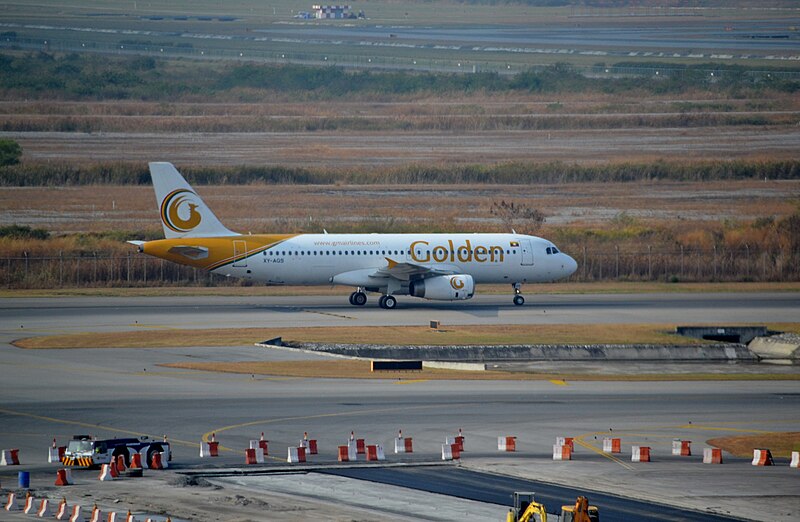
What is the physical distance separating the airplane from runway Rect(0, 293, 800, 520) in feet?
28.1

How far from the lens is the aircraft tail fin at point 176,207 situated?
216ft

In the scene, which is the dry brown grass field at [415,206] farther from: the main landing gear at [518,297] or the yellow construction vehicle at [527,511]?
the yellow construction vehicle at [527,511]

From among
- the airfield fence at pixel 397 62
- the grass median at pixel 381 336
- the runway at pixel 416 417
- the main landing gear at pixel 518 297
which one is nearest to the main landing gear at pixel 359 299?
the main landing gear at pixel 518 297

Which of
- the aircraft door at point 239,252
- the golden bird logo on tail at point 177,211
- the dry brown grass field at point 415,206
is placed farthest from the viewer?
the dry brown grass field at point 415,206

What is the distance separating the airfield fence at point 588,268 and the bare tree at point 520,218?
7087mm

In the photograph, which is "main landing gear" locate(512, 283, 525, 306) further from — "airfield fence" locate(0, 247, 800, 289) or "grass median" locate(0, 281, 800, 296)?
"airfield fence" locate(0, 247, 800, 289)

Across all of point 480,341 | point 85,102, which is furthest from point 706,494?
point 85,102

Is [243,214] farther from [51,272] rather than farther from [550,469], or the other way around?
[550,469]

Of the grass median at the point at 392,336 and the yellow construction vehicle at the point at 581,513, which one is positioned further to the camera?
the grass median at the point at 392,336

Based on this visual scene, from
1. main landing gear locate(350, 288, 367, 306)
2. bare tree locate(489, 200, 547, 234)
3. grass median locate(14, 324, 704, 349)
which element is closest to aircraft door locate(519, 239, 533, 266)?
main landing gear locate(350, 288, 367, 306)

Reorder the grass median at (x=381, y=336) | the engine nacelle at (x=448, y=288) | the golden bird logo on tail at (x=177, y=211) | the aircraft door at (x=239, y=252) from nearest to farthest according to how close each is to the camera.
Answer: the grass median at (x=381, y=336) < the golden bird logo on tail at (x=177, y=211) < the aircraft door at (x=239, y=252) < the engine nacelle at (x=448, y=288)

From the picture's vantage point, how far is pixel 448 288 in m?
66.8

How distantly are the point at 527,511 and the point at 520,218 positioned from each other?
7032 cm

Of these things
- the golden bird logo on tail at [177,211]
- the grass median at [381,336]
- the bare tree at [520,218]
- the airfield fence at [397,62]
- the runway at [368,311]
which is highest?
the airfield fence at [397,62]
